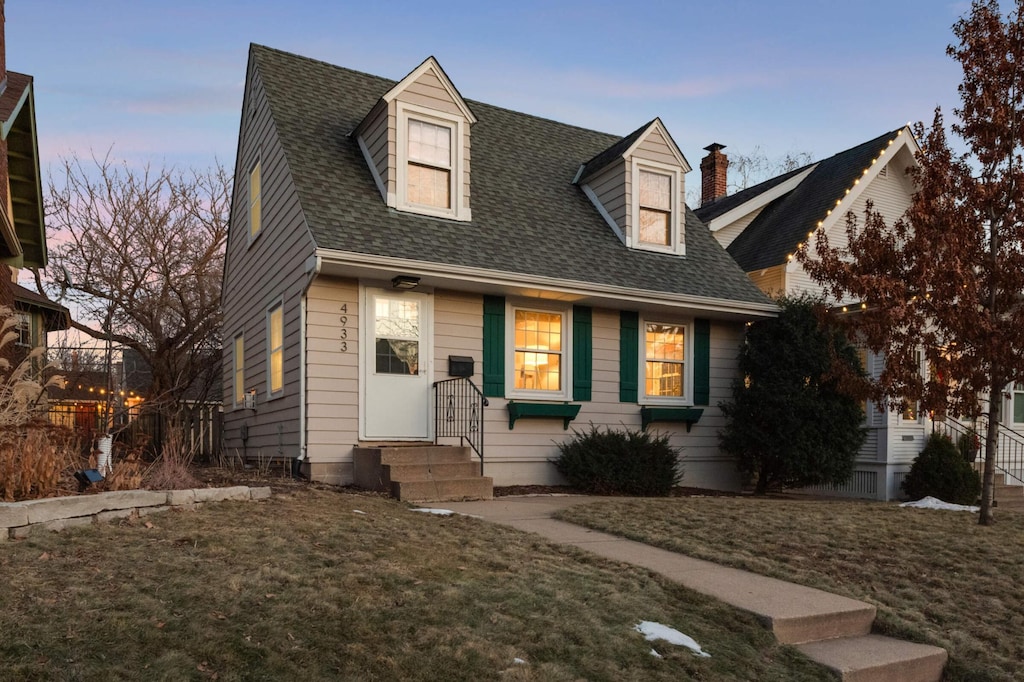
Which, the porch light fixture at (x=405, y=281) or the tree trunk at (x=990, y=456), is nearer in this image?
the tree trunk at (x=990, y=456)

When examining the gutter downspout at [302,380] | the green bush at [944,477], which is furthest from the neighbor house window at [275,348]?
the green bush at [944,477]

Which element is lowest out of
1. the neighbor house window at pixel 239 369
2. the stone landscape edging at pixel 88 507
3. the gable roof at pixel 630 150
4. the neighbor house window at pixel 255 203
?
the stone landscape edging at pixel 88 507

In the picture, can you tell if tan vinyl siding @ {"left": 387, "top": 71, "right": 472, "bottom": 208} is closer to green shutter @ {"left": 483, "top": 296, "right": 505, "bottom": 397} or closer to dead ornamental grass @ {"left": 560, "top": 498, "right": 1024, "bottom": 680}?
green shutter @ {"left": 483, "top": 296, "right": 505, "bottom": 397}

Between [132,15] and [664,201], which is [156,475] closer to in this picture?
[664,201]

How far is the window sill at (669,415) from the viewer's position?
12.0m

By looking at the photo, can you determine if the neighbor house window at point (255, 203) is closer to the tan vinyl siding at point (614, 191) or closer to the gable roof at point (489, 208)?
the gable roof at point (489, 208)

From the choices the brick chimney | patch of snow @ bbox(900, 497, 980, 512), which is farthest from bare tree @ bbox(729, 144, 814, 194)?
patch of snow @ bbox(900, 497, 980, 512)

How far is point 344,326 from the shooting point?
33.0ft

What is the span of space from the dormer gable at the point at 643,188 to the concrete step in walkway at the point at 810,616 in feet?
24.4

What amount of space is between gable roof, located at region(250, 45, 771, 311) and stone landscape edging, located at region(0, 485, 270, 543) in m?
3.90

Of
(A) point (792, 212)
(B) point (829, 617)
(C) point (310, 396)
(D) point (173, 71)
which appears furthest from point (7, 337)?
(A) point (792, 212)

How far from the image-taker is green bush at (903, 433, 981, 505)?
12.5m

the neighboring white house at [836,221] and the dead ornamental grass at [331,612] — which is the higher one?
the neighboring white house at [836,221]

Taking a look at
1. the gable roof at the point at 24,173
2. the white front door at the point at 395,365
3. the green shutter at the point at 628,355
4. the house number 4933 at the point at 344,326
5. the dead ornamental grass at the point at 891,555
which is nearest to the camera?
the dead ornamental grass at the point at 891,555
